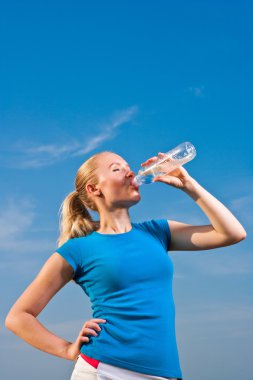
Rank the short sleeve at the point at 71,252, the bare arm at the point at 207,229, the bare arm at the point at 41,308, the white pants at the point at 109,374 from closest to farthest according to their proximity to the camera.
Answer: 1. the white pants at the point at 109,374
2. the bare arm at the point at 41,308
3. the short sleeve at the point at 71,252
4. the bare arm at the point at 207,229

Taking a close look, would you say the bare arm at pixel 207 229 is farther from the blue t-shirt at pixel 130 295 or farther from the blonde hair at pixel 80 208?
the blonde hair at pixel 80 208

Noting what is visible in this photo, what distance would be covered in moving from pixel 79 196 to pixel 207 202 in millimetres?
1004

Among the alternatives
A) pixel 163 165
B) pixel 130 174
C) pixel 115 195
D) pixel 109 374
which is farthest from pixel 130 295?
pixel 163 165

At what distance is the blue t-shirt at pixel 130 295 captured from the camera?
3164 mm

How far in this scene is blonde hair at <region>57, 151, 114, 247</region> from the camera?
3.90m

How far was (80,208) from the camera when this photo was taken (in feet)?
13.5

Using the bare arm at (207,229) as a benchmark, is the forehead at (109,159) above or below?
above

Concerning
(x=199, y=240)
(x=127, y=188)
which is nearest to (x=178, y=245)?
(x=199, y=240)

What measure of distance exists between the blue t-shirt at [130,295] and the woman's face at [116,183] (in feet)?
0.72

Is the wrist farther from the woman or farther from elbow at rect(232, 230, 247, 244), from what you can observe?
elbow at rect(232, 230, 247, 244)

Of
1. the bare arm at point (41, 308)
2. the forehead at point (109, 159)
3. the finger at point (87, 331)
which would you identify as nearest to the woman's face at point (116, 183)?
the forehead at point (109, 159)

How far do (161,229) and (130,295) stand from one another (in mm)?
629

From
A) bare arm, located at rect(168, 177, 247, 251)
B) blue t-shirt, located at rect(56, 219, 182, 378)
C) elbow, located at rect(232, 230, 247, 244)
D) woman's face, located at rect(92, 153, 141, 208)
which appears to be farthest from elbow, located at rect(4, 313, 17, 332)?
elbow, located at rect(232, 230, 247, 244)

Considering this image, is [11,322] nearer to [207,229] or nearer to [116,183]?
[116,183]
